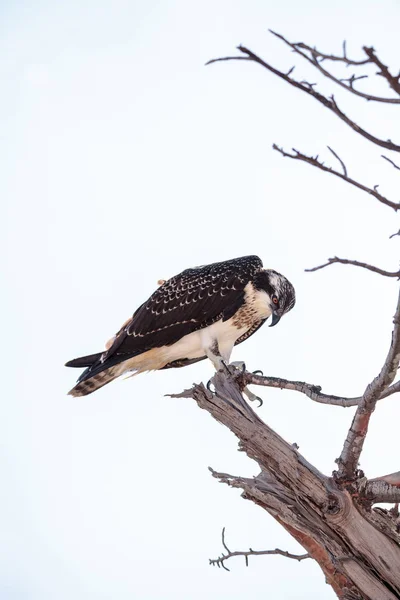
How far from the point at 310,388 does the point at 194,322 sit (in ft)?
10.5

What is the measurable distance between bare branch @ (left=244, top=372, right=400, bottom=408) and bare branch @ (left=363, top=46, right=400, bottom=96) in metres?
2.62

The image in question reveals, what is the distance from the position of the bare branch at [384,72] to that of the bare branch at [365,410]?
1429mm

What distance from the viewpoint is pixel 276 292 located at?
32.1ft

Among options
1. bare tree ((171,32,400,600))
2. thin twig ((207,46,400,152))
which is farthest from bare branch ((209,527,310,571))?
thin twig ((207,46,400,152))

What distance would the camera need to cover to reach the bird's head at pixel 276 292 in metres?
9.78

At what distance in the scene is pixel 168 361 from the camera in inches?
396

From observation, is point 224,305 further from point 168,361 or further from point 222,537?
point 222,537

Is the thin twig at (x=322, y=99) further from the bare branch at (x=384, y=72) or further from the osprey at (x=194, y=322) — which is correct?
the osprey at (x=194, y=322)

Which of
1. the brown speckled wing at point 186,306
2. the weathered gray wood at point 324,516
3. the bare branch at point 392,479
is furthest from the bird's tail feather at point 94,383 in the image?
the bare branch at point 392,479

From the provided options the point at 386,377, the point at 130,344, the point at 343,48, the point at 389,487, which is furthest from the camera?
the point at 130,344

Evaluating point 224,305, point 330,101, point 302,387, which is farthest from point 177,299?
point 330,101

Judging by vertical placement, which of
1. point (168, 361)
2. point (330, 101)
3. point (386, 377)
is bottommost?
point (386, 377)

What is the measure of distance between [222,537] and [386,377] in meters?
2.68

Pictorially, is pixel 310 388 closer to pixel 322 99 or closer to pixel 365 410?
pixel 365 410
